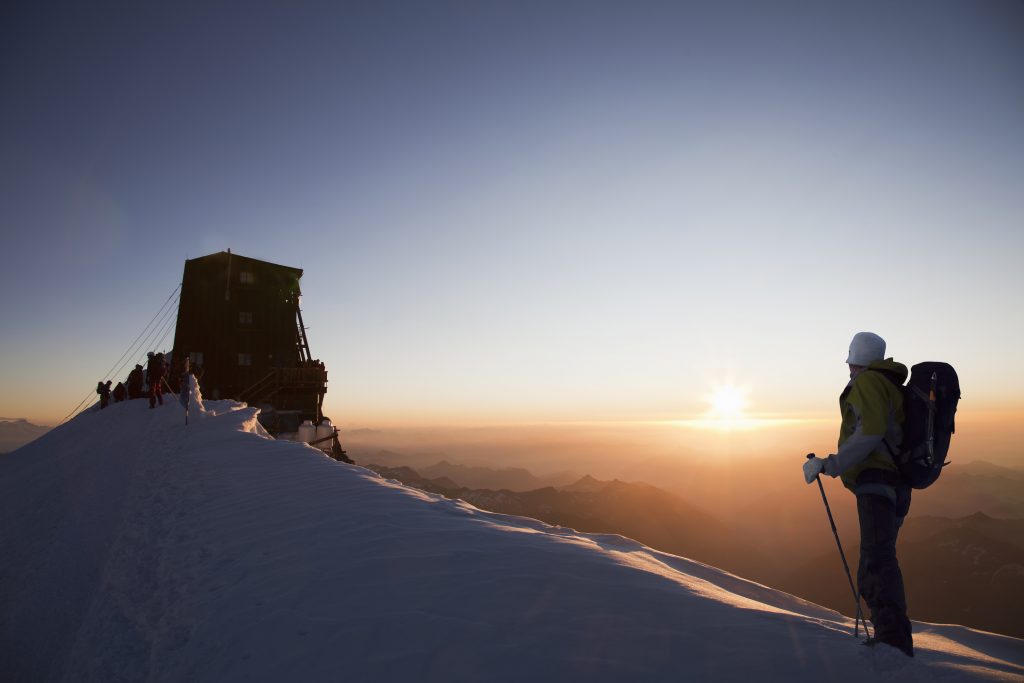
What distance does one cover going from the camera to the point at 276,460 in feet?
33.2

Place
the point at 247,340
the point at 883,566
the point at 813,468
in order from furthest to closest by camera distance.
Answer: the point at 247,340 < the point at 813,468 < the point at 883,566

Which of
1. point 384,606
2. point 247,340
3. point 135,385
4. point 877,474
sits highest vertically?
point 247,340

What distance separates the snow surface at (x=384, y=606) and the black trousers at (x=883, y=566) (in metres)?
0.24

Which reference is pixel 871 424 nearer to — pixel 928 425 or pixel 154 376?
pixel 928 425

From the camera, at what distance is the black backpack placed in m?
3.48

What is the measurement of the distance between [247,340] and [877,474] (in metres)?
38.4

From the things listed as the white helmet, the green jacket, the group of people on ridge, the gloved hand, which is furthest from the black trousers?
the group of people on ridge

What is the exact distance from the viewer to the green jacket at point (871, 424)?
Answer: 11.6ft

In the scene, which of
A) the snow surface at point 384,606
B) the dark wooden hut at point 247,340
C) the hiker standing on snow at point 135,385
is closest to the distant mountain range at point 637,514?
the dark wooden hut at point 247,340

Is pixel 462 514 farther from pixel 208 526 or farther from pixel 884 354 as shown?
pixel 884 354

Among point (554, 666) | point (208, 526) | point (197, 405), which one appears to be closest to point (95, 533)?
point (208, 526)

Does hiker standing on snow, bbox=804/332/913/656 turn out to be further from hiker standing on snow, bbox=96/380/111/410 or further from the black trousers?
hiker standing on snow, bbox=96/380/111/410

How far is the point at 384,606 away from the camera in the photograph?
3631mm

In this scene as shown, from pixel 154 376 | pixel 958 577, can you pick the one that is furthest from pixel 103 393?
pixel 958 577
